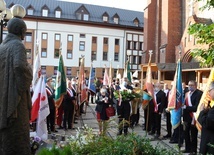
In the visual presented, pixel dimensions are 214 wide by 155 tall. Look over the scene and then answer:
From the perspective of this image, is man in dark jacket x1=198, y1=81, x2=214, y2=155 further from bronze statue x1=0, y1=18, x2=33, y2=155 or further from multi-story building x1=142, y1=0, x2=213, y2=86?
multi-story building x1=142, y1=0, x2=213, y2=86

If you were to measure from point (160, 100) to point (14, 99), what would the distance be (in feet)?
26.7

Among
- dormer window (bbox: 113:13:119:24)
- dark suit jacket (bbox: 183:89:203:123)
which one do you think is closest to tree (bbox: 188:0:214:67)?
dark suit jacket (bbox: 183:89:203:123)

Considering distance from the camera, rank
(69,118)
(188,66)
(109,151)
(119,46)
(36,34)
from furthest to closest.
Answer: (119,46) → (36,34) → (188,66) → (69,118) → (109,151)

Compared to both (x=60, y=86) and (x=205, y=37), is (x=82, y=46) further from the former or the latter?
(x=205, y=37)

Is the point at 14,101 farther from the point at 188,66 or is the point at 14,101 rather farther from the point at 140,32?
the point at 140,32

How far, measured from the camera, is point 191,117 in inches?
327

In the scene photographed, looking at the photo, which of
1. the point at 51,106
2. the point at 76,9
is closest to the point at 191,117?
the point at 51,106

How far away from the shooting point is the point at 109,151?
3.79 m

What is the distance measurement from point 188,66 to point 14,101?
83.7 ft

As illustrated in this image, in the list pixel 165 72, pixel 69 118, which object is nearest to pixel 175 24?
pixel 165 72

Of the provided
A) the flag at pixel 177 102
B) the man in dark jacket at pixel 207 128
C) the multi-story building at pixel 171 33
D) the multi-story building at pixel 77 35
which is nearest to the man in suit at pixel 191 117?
the flag at pixel 177 102

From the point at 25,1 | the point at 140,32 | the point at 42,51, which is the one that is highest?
the point at 25,1

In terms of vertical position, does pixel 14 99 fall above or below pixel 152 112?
above

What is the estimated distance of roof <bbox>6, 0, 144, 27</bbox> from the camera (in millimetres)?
54062
